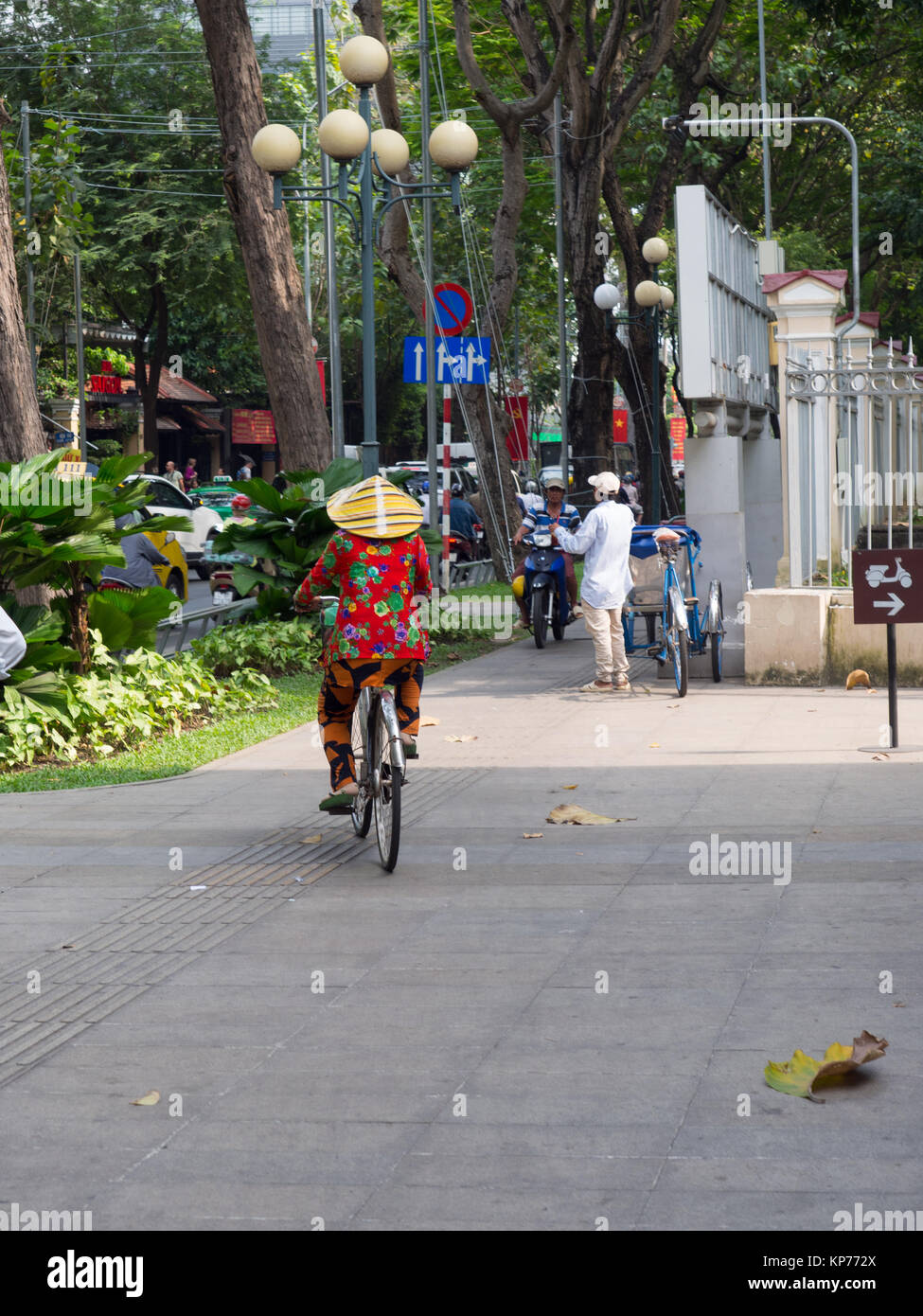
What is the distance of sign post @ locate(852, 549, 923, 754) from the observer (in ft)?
32.0

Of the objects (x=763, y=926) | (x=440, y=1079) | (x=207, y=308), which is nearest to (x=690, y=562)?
(x=763, y=926)

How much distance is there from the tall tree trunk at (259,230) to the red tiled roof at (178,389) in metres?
38.1

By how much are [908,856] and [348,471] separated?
922 cm

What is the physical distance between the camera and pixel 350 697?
8016mm

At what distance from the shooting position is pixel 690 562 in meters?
14.0

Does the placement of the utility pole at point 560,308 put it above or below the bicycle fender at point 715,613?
above

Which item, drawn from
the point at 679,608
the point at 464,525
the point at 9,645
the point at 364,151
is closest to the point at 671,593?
the point at 679,608

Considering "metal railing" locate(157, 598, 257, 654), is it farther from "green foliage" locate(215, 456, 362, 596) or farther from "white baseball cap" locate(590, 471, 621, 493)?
"white baseball cap" locate(590, 471, 621, 493)

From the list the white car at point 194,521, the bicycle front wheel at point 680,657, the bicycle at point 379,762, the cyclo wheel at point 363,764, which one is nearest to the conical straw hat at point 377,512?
the bicycle at point 379,762

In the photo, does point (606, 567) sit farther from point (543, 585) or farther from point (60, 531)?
point (60, 531)

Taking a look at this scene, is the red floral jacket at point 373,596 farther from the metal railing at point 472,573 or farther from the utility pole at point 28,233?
the metal railing at point 472,573

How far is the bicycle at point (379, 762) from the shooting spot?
7320 millimetres

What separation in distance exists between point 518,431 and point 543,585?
885cm
